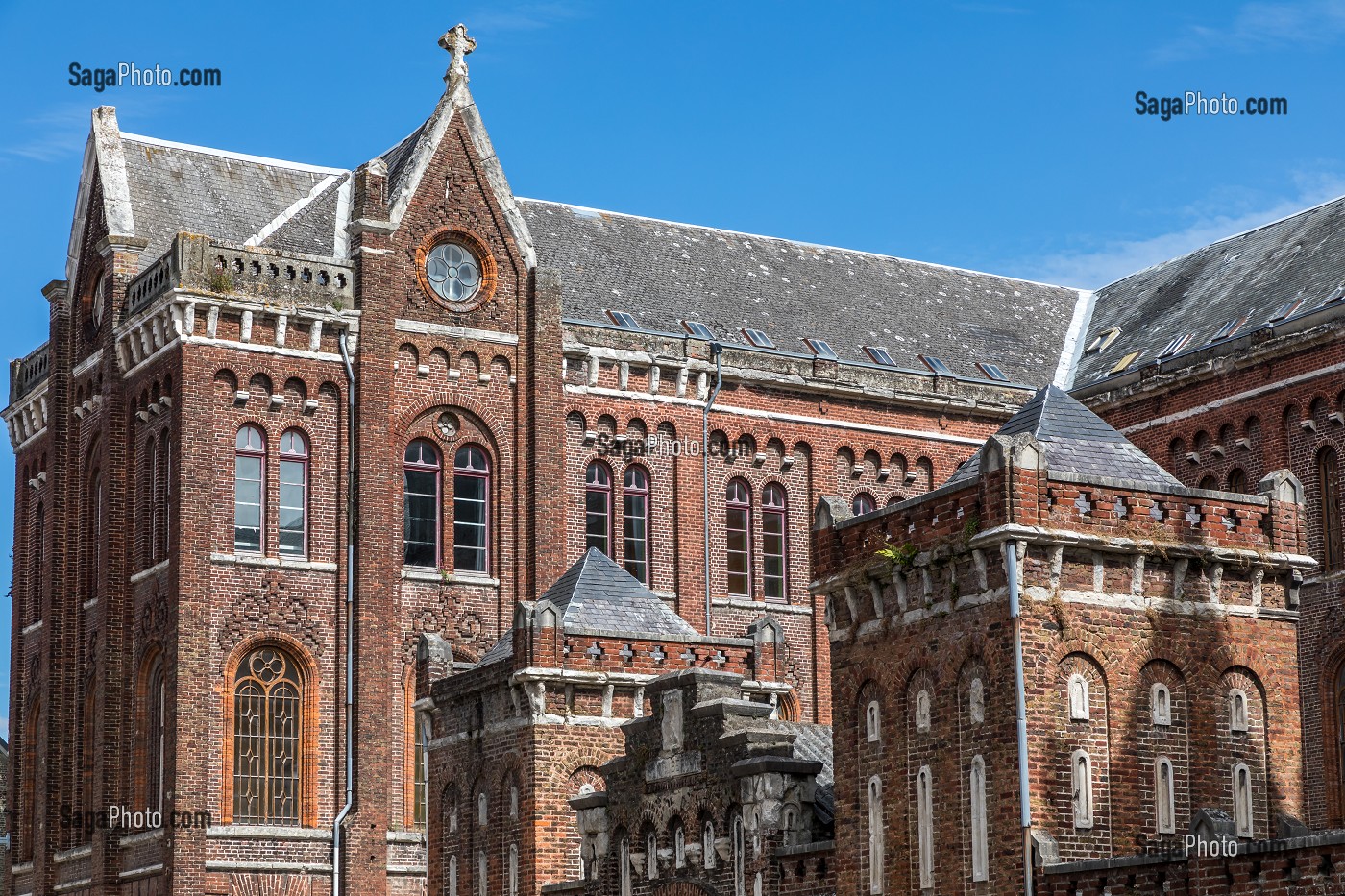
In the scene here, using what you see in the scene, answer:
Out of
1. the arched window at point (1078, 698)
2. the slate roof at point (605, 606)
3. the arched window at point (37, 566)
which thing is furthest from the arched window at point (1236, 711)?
the arched window at point (37, 566)

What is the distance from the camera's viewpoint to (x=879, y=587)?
88.3 feet

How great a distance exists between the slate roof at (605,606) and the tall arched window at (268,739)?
9347 millimetres

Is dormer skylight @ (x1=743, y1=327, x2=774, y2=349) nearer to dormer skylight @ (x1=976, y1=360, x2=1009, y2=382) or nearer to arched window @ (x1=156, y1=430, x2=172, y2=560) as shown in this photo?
dormer skylight @ (x1=976, y1=360, x2=1009, y2=382)

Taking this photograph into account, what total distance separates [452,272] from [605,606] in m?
13.7

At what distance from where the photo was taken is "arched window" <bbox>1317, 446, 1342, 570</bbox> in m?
43.5

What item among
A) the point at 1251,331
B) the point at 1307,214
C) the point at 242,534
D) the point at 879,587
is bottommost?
the point at 879,587

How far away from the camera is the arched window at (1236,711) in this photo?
25594mm

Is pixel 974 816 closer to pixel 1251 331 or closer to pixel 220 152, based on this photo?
pixel 1251 331

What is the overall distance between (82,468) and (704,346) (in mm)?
13439

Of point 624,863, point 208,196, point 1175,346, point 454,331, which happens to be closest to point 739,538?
point 454,331

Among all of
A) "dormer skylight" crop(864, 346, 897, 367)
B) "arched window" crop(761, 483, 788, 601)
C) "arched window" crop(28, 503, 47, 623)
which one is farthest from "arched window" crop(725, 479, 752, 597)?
"arched window" crop(28, 503, 47, 623)

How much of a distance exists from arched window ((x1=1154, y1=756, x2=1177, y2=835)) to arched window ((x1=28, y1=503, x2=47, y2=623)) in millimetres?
31660

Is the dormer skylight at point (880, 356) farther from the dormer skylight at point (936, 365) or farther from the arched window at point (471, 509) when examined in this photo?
the arched window at point (471, 509)

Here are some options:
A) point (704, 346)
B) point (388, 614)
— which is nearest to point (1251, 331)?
point (704, 346)
